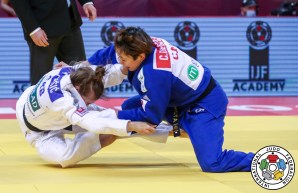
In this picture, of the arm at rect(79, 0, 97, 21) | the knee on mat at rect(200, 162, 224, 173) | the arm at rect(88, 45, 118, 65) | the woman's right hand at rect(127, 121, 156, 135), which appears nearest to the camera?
the woman's right hand at rect(127, 121, 156, 135)

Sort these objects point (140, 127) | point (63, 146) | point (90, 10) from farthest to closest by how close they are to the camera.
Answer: point (90, 10), point (63, 146), point (140, 127)

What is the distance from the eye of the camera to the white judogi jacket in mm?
5750

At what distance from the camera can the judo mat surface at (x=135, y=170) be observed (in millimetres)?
5203

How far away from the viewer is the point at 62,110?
585cm

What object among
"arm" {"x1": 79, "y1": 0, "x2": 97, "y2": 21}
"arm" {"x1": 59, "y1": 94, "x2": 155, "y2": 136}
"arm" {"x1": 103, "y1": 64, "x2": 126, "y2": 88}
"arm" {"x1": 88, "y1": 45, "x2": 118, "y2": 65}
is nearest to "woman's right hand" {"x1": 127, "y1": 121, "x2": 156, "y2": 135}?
"arm" {"x1": 59, "y1": 94, "x2": 155, "y2": 136}

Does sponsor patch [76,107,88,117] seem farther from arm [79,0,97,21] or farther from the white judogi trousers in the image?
arm [79,0,97,21]

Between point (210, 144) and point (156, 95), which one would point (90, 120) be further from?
point (210, 144)

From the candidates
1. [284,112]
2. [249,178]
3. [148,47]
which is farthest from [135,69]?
[284,112]

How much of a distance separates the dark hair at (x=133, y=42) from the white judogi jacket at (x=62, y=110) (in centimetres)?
51

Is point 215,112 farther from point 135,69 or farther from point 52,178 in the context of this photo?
point 52,178

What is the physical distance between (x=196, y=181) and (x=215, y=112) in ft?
Result: 2.75

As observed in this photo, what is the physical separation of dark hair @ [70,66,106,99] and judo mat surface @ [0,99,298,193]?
0.62 meters

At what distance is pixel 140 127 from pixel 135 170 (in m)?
0.46

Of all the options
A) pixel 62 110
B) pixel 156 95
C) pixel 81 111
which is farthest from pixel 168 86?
pixel 62 110
